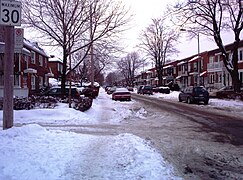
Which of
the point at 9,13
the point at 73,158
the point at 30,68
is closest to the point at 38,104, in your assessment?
the point at 9,13

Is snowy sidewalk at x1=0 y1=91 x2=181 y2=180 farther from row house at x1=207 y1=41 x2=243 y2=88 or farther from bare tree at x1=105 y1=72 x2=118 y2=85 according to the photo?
bare tree at x1=105 y1=72 x2=118 y2=85

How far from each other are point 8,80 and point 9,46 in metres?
0.84

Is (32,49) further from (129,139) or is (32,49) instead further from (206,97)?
(129,139)

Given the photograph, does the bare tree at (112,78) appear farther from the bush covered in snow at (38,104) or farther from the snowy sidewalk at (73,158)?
the snowy sidewalk at (73,158)

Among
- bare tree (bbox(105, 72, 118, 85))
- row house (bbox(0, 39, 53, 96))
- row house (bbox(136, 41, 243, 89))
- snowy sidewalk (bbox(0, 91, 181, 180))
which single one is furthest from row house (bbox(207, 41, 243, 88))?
bare tree (bbox(105, 72, 118, 85))

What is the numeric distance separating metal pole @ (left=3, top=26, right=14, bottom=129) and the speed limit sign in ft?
1.44

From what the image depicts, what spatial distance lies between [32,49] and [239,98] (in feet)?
82.0

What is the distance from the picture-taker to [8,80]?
770 cm

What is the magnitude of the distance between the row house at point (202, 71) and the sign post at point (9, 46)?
42.2 metres

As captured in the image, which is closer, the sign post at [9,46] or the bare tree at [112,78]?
the sign post at [9,46]

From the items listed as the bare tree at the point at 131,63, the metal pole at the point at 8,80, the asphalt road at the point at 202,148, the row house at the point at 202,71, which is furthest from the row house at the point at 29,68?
the bare tree at the point at 131,63

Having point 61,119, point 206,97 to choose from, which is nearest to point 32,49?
point 206,97

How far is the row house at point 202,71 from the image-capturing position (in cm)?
5056

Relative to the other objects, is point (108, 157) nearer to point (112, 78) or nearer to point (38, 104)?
point (38, 104)
